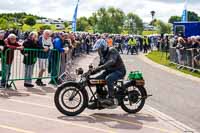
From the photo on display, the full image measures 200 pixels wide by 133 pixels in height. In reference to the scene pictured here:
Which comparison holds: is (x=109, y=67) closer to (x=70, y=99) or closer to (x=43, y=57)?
(x=70, y=99)

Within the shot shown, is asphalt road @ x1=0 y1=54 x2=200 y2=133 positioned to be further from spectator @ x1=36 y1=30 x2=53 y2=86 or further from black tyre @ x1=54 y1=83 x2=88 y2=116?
spectator @ x1=36 y1=30 x2=53 y2=86

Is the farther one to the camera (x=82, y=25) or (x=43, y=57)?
(x=82, y=25)

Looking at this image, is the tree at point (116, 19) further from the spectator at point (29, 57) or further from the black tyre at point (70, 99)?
the black tyre at point (70, 99)

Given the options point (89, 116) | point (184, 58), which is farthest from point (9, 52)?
point (184, 58)

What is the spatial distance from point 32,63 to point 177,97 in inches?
178

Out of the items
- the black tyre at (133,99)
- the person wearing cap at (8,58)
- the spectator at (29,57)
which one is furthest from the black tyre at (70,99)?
the spectator at (29,57)

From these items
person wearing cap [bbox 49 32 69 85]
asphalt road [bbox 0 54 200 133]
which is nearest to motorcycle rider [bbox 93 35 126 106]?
asphalt road [bbox 0 54 200 133]

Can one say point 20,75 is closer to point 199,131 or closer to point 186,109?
point 186,109

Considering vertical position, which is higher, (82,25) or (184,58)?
(82,25)

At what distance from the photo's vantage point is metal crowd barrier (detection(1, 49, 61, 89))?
1523 cm

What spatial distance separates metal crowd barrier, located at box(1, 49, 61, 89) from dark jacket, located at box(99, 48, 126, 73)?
4660 millimetres

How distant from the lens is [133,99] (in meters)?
11.5

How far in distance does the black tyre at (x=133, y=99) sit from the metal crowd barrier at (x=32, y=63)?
191 inches

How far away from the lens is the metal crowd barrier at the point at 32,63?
1523cm
